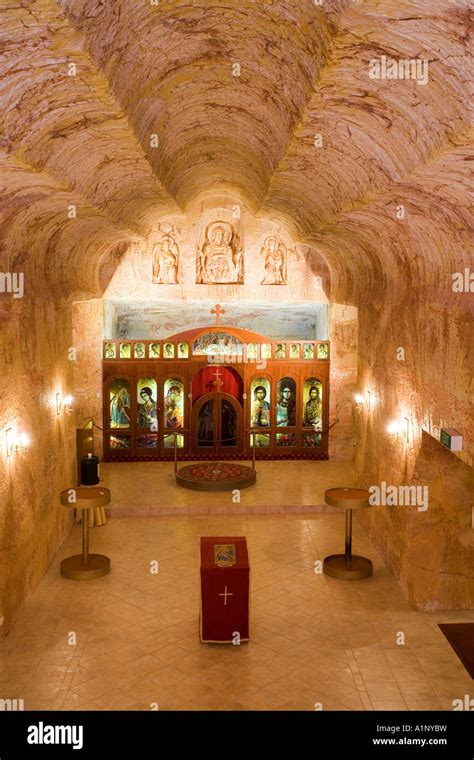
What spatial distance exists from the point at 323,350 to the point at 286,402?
5.23ft

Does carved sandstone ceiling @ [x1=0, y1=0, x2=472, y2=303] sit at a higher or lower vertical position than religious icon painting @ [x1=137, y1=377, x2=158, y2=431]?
higher

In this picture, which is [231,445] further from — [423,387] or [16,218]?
[16,218]

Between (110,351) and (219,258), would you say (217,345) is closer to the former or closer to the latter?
(219,258)

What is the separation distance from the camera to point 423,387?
9445 millimetres

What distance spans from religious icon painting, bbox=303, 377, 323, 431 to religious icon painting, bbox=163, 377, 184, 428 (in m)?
3.09

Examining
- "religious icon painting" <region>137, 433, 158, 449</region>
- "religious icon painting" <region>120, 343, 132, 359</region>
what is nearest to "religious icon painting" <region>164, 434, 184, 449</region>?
"religious icon painting" <region>137, 433, 158, 449</region>

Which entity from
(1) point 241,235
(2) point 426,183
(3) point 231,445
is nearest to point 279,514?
(3) point 231,445

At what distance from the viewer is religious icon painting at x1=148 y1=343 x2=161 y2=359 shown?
710 inches

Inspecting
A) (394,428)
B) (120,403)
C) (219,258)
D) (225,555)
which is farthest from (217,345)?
(225,555)

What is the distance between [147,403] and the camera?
18.1m

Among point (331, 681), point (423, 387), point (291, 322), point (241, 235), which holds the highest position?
point (241, 235)

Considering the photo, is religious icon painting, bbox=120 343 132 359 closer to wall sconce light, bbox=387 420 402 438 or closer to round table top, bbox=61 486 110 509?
round table top, bbox=61 486 110 509

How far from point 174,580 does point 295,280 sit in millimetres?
9325

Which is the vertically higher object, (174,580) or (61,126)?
(61,126)
